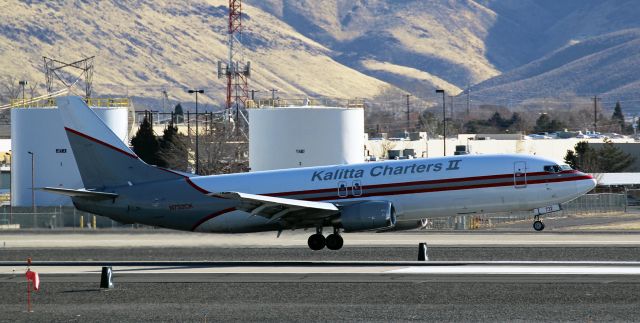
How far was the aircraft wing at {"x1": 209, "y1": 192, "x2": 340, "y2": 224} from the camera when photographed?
45.3 m

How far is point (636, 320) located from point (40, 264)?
1005 inches

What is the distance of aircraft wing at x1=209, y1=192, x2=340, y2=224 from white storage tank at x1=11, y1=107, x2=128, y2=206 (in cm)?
4340

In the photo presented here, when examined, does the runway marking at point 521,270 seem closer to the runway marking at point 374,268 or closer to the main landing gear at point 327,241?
the runway marking at point 374,268

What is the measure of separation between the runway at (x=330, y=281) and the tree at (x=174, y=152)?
61890 millimetres

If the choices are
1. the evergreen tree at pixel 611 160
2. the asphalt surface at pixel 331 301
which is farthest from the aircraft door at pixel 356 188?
the evergreen tree at pixel 611 160

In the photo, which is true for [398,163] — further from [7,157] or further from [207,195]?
[7,157]

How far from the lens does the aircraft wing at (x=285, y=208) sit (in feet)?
149

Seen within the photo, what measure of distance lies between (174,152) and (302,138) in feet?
127

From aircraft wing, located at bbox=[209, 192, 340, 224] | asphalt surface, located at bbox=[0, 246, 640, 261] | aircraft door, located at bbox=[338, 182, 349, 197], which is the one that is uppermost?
aircraft door, located at bbox=[338, 182, 349, 197]

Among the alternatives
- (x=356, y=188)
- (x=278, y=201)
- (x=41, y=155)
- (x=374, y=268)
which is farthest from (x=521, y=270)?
(x=41, y=155)

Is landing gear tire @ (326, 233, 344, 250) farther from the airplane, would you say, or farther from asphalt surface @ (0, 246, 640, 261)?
asphalt surface @ (0, 246, 640, 261)

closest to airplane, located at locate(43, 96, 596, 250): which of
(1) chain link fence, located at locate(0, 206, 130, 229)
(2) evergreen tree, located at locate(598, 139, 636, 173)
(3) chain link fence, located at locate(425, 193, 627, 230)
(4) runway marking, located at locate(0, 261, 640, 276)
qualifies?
(4) runway marking, located at locate(0, 261, 640, 276)

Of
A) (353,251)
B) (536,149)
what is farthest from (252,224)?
(536,149)

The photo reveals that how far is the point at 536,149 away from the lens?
465ft
